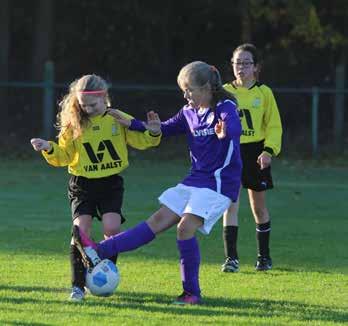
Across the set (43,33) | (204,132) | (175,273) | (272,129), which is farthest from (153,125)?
(43,33)

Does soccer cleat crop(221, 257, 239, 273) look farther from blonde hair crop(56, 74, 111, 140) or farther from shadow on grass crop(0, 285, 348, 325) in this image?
blonde hair crop(56, 74, 111, 140)

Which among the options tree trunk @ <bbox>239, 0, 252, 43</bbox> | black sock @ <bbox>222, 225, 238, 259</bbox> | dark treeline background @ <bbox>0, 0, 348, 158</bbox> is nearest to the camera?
black sock @ <bbox>222, 225, 238, 259</bbox>

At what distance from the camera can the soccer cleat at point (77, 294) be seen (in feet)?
22.3

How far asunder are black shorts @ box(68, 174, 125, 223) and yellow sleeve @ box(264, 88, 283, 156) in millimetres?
1561

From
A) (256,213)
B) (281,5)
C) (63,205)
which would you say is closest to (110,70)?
→ (281,5)

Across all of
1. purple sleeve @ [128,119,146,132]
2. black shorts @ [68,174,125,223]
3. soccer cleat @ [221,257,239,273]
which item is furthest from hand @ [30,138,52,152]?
soccer cleat @ [221,257,239,273]

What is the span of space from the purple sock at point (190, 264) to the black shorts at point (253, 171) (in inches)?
68.6

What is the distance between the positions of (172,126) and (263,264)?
1.70 meters

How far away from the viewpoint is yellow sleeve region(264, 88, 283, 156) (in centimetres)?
819

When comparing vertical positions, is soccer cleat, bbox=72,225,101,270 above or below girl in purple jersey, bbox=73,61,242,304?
Answer: below

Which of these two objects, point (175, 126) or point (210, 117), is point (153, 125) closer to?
point (175, 126)

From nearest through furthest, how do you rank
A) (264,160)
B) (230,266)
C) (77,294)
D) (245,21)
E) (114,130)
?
(77,294)
(114,130)
(264,160)
(230,266)
(245,21)

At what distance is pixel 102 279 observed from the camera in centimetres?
660

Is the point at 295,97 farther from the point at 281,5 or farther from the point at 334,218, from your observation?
the point at 334,218
